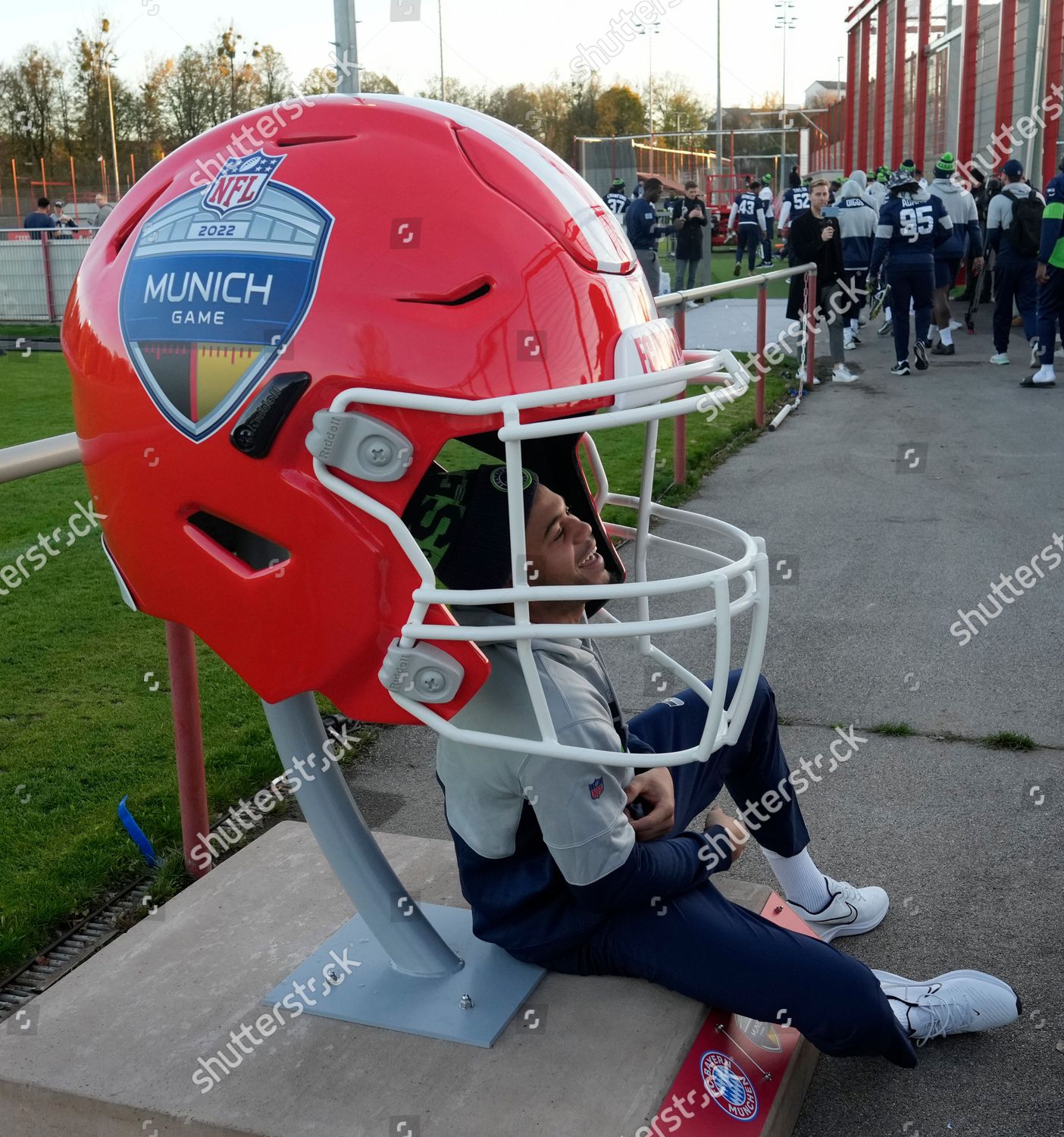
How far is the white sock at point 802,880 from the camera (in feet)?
8.72

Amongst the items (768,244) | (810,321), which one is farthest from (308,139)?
(768,244)

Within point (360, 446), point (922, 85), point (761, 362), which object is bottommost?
point (761, 362)

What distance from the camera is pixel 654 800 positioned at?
2.14 metres

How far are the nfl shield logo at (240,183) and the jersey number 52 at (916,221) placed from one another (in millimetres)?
10602

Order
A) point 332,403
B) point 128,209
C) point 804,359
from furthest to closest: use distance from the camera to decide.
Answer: point 804,359, point 128,209, point 332,403

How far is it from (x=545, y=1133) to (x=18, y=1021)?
993 millimetres

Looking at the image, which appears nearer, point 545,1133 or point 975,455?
point 545,1133

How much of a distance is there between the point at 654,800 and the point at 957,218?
1418 centimetres

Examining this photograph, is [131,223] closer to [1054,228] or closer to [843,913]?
[843,913]

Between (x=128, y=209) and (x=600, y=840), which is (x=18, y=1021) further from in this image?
(x=128, y=209)

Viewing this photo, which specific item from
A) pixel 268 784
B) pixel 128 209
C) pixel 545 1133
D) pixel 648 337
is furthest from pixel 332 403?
pixel 268 784

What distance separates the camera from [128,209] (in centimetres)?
192

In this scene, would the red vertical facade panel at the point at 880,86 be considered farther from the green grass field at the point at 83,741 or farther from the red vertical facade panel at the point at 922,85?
the green grass field at the point at 83,741

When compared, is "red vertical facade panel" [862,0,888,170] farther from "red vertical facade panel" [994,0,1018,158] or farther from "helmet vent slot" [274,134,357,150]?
"helmet vent slot" [274,134,357,150]
